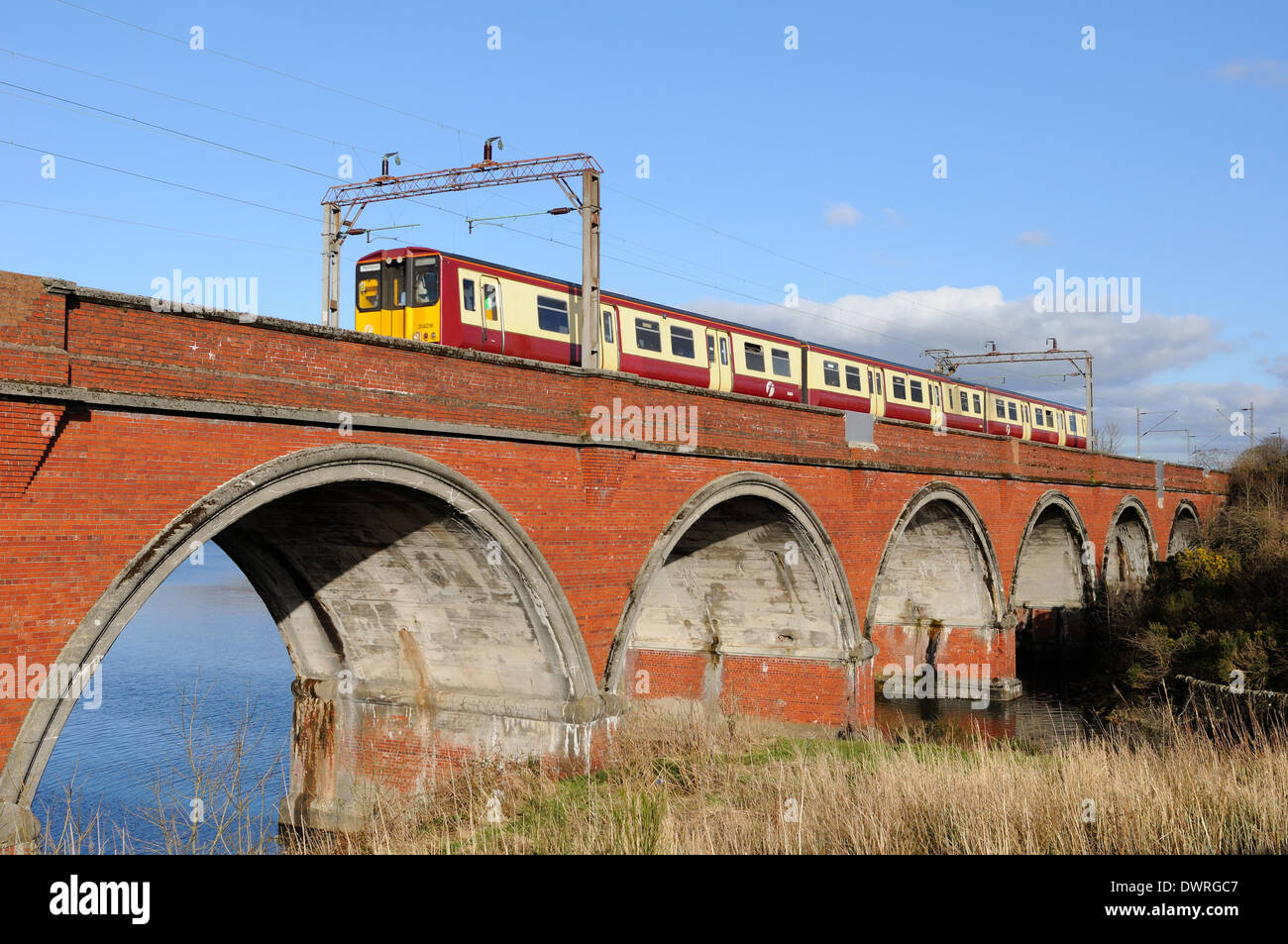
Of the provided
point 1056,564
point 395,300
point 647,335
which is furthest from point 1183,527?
point 395,300

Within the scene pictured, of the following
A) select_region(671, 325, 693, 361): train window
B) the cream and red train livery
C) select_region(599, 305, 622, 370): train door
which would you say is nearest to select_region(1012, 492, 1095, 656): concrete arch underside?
the cream and red train livery

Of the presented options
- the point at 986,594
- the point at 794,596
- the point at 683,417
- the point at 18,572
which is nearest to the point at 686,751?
the point at 683,417

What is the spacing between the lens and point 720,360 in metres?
20.1

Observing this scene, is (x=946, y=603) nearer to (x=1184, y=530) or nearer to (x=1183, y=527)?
(x=1183, y=527)

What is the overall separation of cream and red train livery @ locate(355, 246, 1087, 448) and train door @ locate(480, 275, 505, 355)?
1 cm

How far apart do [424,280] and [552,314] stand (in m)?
2.23

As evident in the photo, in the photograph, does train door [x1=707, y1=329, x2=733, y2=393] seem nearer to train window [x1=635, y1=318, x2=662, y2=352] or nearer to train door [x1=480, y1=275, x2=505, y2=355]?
train window [x1=635, y1=318, x2=662, y2=352]

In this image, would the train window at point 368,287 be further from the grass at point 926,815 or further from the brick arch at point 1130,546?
the brick arch at point 1130,546

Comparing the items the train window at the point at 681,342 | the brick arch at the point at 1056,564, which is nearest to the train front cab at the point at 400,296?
the train window at the point at 681,342

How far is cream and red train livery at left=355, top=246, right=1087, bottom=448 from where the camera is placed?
1489cm
